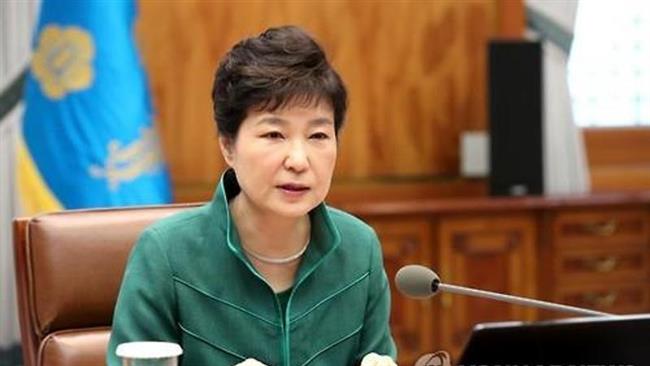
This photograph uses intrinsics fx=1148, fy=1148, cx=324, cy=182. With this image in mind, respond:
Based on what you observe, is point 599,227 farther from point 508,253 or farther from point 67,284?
point 67,284

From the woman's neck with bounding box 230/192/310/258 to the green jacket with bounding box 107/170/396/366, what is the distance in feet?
0.07

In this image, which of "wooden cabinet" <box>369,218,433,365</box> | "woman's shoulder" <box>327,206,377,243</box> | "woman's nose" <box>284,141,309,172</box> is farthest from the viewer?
"wooden cabinet" <box>369,218,433,365</box>

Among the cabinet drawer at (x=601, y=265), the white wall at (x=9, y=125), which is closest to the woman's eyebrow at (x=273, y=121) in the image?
the white wall at (x=9, y=125)

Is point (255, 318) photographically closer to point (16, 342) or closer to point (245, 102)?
point (245, 102)

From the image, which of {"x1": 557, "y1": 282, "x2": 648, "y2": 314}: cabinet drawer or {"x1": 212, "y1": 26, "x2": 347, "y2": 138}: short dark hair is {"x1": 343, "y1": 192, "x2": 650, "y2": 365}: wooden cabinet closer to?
{"x1": 557, "y1": 282, "x2": 648, "y2": 314}: cabinet drawer

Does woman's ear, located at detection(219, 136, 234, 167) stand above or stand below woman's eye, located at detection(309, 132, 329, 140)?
below

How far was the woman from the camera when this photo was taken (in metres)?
1.79

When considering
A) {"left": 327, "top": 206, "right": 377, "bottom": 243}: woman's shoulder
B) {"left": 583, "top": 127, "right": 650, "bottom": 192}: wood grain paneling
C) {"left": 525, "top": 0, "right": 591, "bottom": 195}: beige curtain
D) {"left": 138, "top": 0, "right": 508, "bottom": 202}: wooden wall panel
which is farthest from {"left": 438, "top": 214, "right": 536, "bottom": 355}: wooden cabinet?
{"left": 327, "top": 206, "right": 377, "bottom": 243}: woman's shoulder

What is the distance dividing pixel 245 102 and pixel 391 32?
3204 mm

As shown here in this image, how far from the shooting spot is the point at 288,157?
5.81 feet

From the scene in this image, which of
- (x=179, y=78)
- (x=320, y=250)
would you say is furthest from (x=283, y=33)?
(x=179, y=78)

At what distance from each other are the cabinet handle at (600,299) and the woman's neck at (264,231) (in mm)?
3146

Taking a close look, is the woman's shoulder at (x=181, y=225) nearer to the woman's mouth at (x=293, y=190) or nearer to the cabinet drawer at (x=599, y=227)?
the woman's mouth at (x=293, y=190)

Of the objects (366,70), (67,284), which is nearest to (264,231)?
(67,284)
